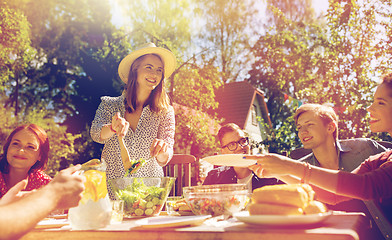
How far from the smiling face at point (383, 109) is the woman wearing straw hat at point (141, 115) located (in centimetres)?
135

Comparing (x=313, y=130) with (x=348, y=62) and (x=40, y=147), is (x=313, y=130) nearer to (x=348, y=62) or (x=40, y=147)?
(x=40, y=147)

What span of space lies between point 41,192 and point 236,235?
59cm

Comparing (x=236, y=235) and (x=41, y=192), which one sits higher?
(x=41, y=192)

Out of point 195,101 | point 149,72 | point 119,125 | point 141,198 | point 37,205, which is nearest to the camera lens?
point 37,205

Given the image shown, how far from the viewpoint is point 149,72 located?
2.79m

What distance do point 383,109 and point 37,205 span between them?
1768 mm

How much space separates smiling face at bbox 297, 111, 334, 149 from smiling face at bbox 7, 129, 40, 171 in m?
2.26

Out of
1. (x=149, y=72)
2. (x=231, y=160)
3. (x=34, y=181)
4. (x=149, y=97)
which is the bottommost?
(x=34, y=181)

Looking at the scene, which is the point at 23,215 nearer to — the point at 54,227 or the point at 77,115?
the point at 54,227

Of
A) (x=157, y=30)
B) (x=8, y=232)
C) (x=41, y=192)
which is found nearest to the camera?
(x=8, y=232)

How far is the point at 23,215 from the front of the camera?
841 mm

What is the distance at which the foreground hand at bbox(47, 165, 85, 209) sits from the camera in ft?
3.20

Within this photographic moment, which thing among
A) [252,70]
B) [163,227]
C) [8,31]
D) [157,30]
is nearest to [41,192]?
[163,227]

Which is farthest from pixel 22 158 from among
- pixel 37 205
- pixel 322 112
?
pixel 322 112
